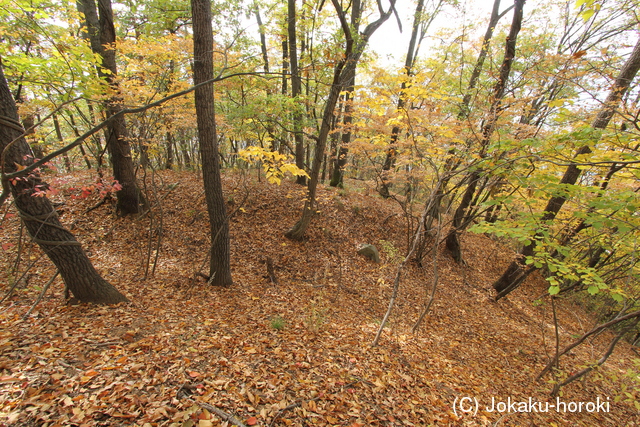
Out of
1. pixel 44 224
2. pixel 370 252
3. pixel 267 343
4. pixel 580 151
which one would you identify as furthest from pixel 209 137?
pixel 580 151

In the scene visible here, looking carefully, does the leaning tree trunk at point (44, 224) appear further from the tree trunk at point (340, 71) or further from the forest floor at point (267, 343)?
the tree trunk at point (340, 71)

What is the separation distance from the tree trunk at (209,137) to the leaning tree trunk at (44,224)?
168cm

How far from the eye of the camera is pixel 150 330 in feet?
12.0

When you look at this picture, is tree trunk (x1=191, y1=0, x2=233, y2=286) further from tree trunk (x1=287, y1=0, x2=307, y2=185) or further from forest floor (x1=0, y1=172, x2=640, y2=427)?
tree trunk (x1=287, y1=0, x2=307, y2=185)

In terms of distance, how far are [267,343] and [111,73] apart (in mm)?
6886

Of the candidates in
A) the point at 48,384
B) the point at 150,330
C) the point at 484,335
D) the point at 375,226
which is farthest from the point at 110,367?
the point at 375,226

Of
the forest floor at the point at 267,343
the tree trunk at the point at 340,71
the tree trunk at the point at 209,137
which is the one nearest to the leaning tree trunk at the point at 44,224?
the forest floor at the point at 267,343

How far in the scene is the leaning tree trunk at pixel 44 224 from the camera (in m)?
2.63

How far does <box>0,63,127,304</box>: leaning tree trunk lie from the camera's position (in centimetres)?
263

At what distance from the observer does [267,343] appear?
394cm

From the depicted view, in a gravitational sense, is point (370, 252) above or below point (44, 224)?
below

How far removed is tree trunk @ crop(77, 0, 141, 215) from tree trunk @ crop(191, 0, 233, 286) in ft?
8.79

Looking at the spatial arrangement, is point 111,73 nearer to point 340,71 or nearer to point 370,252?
point 340,71

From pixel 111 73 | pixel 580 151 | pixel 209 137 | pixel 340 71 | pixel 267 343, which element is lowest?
pixel 267 343
